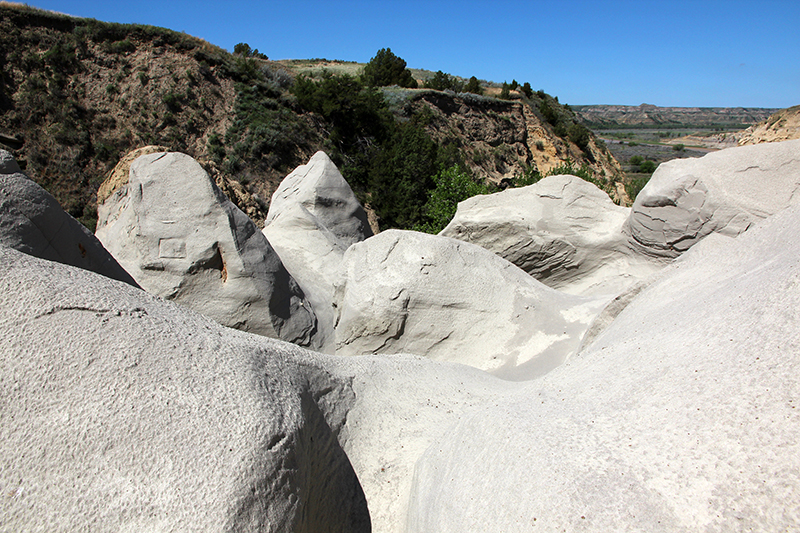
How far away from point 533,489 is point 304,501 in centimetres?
103

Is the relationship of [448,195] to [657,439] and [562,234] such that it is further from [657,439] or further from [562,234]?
[657,439]

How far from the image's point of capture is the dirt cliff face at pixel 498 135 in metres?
30.2

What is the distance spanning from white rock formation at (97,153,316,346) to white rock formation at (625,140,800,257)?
524 cm

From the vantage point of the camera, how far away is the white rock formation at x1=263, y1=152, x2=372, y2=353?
25.0 feet

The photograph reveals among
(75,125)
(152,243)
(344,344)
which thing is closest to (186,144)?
(75,125)

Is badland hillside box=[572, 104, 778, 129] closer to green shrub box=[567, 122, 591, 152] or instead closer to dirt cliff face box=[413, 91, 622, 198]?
green shrub box=[567, 122, 591, 152]

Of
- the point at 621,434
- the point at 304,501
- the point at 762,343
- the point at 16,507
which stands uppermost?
the point at 762,343

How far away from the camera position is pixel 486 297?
18.4ft

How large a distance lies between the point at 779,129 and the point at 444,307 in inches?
376

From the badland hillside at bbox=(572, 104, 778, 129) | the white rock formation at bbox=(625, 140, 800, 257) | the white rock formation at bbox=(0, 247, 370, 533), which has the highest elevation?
the badland hillside at bbox=(572, 104, 778, 129)

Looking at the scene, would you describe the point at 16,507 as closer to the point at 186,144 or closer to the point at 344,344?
the point at 344,344

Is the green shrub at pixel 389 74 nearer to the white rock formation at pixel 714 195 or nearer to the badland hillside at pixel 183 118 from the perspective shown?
the badland hillside at pixel 183 118

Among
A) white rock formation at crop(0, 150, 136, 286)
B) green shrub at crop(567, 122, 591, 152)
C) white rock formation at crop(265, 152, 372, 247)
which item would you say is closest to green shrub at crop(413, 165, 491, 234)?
white rock formation at crop(265, 152, 372, 247)

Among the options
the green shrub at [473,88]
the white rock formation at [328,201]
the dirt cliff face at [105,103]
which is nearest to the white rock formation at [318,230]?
the white rock formation at [328,201]
